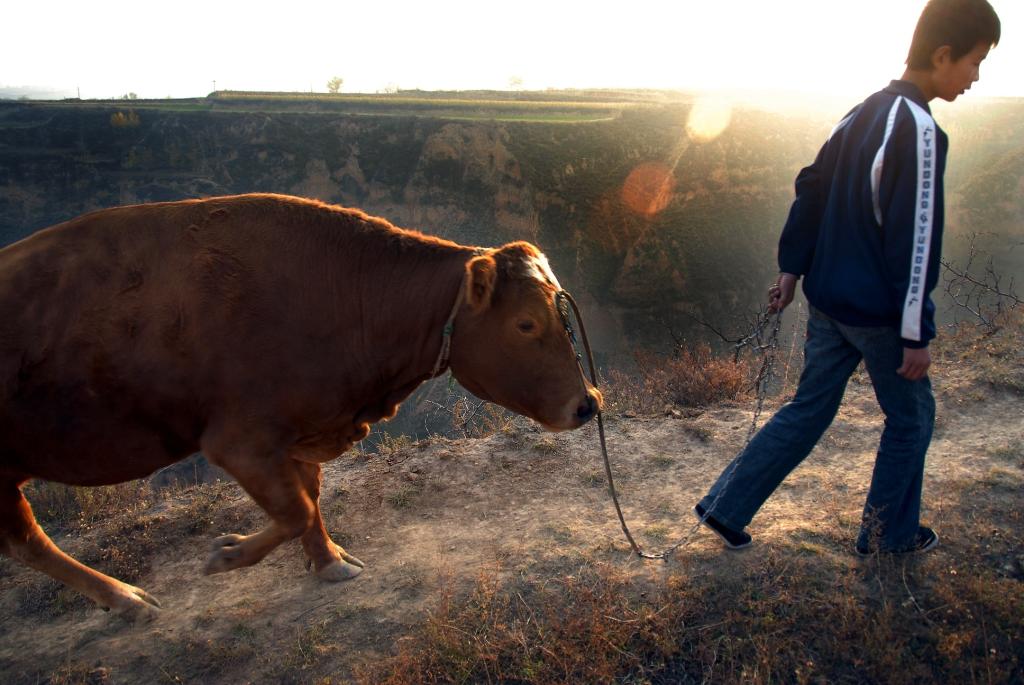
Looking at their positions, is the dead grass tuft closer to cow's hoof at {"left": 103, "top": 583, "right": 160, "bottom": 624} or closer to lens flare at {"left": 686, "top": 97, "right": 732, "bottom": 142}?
cow's hoof at {"left": 103, "top": 583, "right": 160, "bottom": 624}

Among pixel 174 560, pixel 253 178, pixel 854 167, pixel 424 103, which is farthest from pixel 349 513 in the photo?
pixel 424 103

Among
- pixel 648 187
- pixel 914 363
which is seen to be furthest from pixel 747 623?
pixel 648 187

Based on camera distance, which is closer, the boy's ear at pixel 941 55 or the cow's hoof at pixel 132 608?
the boy's ear at pixel 941 55

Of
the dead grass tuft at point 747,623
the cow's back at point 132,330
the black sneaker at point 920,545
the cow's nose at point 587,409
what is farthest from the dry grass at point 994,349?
the cow's back at point 132,330

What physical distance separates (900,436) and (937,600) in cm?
76

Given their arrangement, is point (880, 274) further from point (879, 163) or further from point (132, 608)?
point (132, 608)

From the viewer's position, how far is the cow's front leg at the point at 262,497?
3.27 meters

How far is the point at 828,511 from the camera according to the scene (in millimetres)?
4207

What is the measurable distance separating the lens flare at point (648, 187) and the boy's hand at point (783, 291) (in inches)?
895

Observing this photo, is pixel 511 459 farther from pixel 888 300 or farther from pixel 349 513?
pixel 888 300

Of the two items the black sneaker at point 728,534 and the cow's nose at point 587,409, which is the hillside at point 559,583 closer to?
the black sneaker at point 728,534

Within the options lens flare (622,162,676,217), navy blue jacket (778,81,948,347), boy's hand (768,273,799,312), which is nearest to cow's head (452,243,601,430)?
boy's hand (768,273,799,312)

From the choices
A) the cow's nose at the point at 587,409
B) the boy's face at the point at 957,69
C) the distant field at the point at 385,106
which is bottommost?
the cow's nose at the point at 587,409

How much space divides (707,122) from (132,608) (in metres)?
26.8
